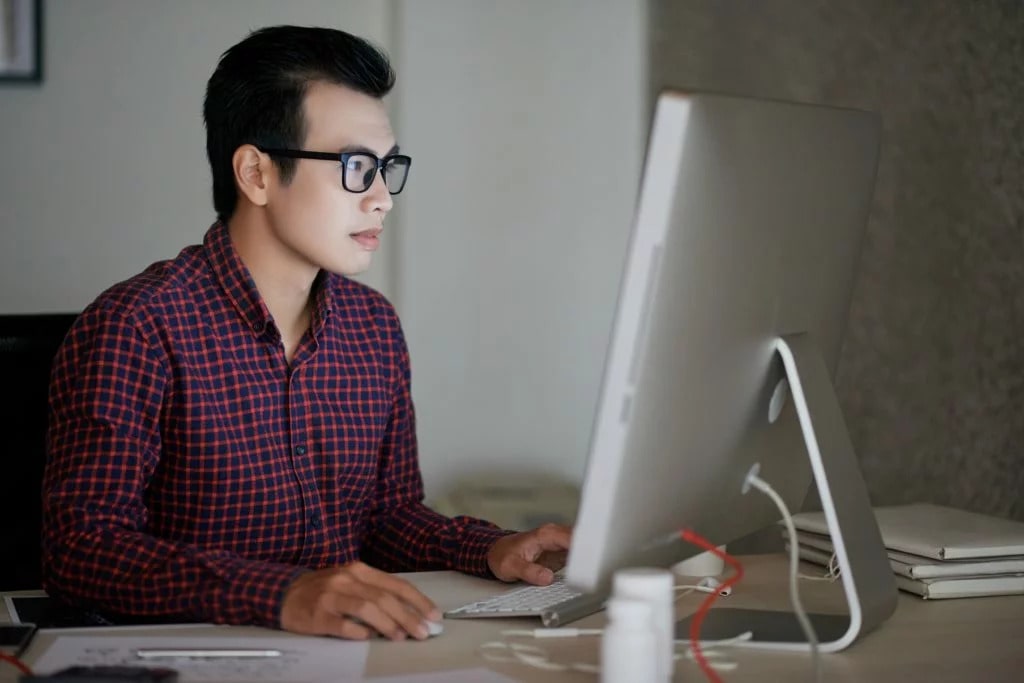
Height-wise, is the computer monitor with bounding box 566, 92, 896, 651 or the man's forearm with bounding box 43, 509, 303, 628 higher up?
the computer monitor with bounding box 566, 92, 896, 651

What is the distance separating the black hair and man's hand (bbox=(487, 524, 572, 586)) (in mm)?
590

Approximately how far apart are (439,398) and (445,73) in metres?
0.78

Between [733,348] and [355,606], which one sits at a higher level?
[733,348]

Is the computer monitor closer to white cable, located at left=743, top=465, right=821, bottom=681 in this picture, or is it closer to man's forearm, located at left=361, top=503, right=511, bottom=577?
white cable, located at left=743, top=465, right=821, bottom=681

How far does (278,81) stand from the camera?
5.85ft

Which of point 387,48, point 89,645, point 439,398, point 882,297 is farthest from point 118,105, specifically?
point 89,645

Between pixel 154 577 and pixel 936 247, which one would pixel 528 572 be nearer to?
pixel 154 577

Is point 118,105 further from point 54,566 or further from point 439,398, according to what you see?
point 54,566

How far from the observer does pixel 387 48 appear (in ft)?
10.3

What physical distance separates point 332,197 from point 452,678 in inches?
31.2

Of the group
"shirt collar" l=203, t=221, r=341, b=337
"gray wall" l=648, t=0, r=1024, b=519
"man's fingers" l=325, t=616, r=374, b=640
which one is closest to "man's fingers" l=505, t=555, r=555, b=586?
"man's fingers" l=325, t=616, r=374, b=640

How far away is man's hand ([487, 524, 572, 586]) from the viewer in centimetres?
155

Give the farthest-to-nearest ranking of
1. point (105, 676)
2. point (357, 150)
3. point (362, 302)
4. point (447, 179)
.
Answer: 1. point (447, 179)
2. point (362, 302)
3. point (357, 150)
4. point (105, 676)

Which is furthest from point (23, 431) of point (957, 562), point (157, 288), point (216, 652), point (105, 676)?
point (957, 562)
